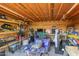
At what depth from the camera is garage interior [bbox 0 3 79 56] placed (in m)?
1.12

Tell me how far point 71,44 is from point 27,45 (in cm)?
46

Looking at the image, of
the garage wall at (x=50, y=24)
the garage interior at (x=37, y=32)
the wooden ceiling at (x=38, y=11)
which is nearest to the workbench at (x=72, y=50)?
the garage interior at (x=37, y=32)

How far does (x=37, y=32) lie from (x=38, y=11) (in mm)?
245

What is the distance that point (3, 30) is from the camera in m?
1.15

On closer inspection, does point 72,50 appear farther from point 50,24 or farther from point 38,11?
point 38,11

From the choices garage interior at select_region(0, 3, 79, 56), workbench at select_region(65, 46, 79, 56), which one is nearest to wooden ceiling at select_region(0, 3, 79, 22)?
garage interior at select_region(0, 3, 79, 56)

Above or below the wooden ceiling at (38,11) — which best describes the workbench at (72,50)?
below

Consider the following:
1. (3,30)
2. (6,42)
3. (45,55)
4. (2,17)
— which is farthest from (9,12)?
(45,55)

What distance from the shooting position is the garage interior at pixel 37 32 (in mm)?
1118

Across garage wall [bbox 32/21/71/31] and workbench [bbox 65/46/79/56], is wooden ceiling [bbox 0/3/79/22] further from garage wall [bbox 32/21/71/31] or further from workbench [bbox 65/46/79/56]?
workbench [bbox 65/46/79/56]

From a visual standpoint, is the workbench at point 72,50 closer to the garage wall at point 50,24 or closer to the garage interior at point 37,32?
the garage interior at point 37,32

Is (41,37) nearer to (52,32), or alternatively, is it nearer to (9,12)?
(52,32)

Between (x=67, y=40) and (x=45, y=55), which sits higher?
(x=67, y=40)

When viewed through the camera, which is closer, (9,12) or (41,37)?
(9,12)
